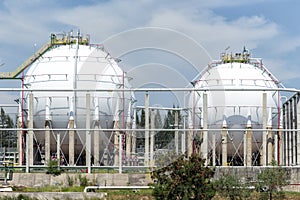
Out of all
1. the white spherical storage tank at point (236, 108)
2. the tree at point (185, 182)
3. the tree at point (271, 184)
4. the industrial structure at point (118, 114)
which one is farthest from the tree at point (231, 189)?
the white spherical storage tank at point (236, 108)

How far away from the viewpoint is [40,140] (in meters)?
37.0

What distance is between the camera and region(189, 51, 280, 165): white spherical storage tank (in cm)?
3650

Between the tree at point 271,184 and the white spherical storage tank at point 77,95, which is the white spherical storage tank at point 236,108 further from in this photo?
the tree at point 271,184

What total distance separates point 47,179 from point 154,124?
8078 mm

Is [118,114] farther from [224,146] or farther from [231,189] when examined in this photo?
[231,189]

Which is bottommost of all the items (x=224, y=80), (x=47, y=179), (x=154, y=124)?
(x=47, y=179)

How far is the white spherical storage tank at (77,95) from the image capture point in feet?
114

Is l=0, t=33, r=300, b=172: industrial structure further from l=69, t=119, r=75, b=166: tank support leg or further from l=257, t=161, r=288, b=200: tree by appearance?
l=257, t=161, r=288, b=200: tree

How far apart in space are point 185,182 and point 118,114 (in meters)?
16.9

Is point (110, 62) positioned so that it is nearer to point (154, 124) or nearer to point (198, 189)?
point (154, 124)

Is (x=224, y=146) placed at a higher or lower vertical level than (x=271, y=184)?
higher

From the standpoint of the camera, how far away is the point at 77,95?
34.8 meters

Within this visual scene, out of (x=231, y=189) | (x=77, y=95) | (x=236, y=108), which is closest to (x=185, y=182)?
(x=231, y=189)

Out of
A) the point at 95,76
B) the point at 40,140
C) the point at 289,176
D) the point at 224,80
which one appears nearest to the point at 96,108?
the point at 95,76
